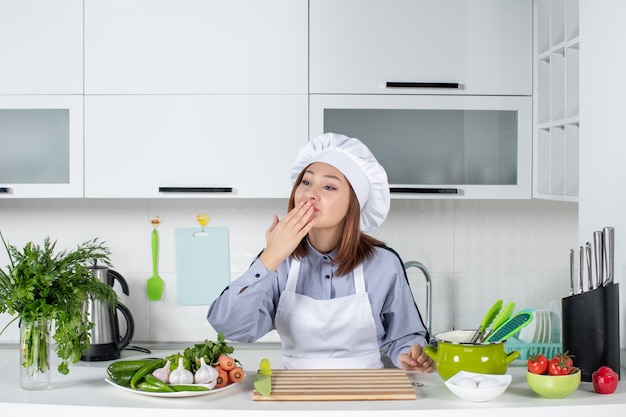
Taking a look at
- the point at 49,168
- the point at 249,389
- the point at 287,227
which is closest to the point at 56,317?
the point at 249,389

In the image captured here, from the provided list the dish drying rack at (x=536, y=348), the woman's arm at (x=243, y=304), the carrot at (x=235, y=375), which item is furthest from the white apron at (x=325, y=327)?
Result: the dish drying rack at (x=536, y=348)

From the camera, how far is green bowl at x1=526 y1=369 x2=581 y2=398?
62.4 inches

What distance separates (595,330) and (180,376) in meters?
0.95

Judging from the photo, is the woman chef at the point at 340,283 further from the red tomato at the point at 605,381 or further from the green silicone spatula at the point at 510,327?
the red tomato at the point at 605,381

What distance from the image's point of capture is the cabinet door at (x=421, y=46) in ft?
8.81

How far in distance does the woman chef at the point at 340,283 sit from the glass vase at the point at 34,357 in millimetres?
516

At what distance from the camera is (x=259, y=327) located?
212 cm

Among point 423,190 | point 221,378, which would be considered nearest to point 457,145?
point 423,190

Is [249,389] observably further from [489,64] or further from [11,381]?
[489,64]

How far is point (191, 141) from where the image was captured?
2.69 m

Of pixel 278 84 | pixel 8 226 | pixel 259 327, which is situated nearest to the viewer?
pixel 259 327

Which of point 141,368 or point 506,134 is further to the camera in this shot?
point 506,134

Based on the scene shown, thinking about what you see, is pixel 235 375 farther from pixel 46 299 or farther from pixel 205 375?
pixel 46 299

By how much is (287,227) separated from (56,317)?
1.85ft
